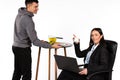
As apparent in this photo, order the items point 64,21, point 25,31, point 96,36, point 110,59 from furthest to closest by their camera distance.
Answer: point 64,21, point 25,31, point 96,36, point 110,59

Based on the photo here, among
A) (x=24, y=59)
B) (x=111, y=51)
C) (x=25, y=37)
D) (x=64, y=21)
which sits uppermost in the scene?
(x=64, y=21)

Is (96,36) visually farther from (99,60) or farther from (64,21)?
(64,21)

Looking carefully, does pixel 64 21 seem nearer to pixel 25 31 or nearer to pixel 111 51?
pixel 25 31

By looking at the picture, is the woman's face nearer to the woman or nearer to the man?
the woman

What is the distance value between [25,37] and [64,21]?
1.23m

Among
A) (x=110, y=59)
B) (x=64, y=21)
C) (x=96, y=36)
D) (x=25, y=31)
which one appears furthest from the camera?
(x=64, y=21)

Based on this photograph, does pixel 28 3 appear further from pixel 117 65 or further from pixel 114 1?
pixel 117 65

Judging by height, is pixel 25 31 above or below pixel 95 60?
above

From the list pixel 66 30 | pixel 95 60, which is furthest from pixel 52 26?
pixel 95 60

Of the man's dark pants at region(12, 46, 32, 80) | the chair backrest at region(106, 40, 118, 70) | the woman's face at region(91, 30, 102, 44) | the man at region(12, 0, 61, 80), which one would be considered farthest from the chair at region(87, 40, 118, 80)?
the man's dark pants at region(12, 46, 32, 80)

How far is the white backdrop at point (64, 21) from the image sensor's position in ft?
14.6

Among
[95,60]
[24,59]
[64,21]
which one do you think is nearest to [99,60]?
[95,60]

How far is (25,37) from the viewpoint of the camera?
11.6 feet

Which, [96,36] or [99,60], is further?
[96,36]
